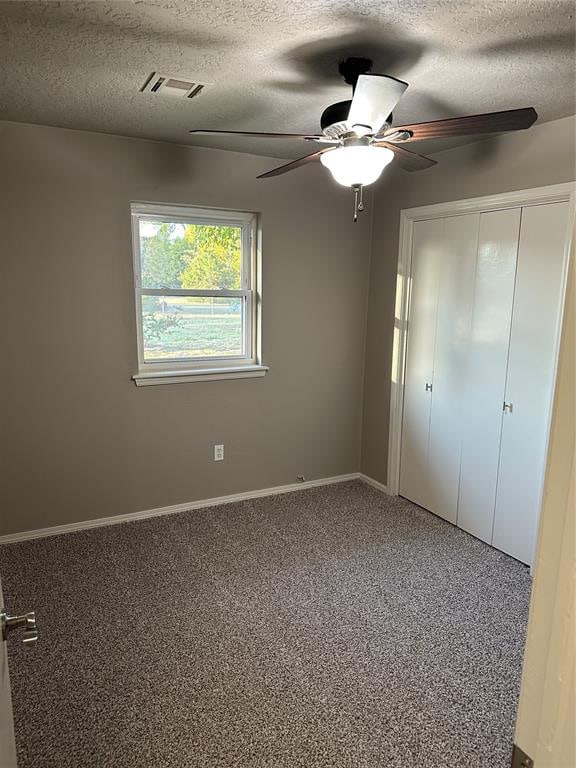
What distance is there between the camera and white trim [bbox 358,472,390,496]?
402 cm

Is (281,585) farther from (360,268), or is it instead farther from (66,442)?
(360,268)

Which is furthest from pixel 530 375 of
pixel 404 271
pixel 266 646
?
pixel 266 646

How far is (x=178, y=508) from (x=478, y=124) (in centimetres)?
297

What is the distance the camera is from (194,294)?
3512 mm

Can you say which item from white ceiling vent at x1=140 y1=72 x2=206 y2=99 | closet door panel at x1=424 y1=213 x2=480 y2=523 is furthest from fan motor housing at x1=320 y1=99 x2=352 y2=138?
closet door panel at x1=424 y1=213 x2=480 y2=523

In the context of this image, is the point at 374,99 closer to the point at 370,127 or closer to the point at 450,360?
the point at 370,127

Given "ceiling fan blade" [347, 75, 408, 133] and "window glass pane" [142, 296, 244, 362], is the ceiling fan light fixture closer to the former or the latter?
"ceiling fan blade" [347, 75, 408, 133]

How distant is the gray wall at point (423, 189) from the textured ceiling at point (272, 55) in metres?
0.20

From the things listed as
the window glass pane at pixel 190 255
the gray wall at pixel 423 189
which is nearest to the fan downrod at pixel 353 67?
the gray wall at pixel 423 189

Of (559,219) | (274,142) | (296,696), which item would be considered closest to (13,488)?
(296,696)

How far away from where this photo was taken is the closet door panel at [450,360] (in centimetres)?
323

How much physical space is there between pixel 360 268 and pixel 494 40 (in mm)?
2215

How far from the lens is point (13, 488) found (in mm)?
3119

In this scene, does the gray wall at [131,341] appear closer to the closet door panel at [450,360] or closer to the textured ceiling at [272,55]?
the textured ceiling at [272,55]
